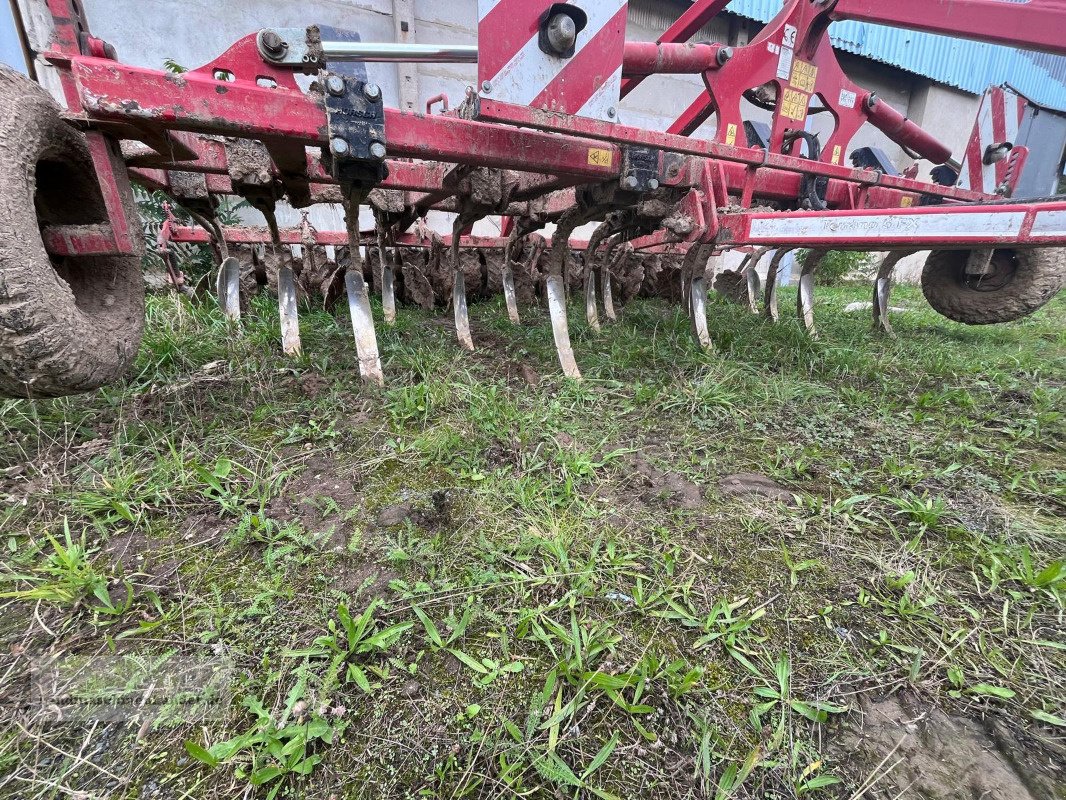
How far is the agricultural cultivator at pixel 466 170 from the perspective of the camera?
50.3 inches

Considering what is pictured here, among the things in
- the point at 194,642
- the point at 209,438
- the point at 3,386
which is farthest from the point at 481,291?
the point at 194,642

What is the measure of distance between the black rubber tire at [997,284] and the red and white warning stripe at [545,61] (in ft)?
9.84

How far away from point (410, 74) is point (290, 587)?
22.1 feet

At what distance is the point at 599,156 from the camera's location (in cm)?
191

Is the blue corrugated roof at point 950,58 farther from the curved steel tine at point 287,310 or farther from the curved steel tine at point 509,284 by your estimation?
the curved steel tine at point 287,310

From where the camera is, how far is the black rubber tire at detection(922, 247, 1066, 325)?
9.39 feet

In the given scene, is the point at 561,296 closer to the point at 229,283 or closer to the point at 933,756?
the point at 229,283

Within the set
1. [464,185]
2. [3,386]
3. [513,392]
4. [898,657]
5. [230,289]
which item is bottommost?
[898,657]

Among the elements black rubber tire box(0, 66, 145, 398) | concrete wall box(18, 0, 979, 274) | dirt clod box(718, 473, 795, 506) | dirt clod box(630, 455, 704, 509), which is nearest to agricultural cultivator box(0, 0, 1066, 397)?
black rubber tire box(0, 66, 145, 398)

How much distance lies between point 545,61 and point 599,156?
420 millimetres

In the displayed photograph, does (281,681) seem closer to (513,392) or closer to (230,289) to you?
(513,392)

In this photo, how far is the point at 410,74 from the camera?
19.1 feet

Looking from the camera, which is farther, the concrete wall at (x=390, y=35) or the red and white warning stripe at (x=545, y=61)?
the concrete wall at (x=390, y=35)

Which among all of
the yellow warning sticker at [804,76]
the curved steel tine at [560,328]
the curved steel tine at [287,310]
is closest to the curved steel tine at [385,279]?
the curved steel tine at [287,310]
